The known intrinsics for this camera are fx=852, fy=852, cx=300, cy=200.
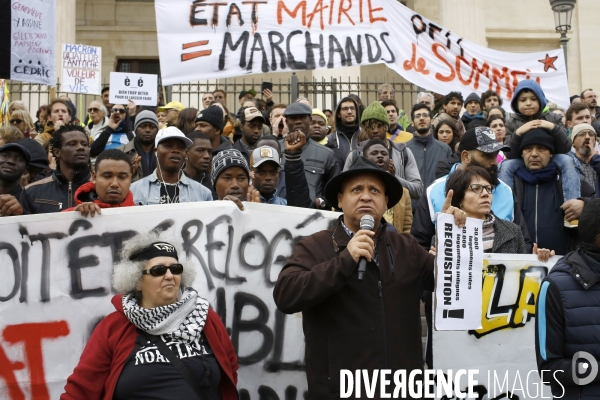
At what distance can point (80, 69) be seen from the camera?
13797mm

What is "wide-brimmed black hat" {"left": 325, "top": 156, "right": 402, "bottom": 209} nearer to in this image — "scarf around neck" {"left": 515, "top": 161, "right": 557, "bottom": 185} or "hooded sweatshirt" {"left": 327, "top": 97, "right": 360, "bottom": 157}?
"scarf around neck" {"left": 515, "top": 161, "right": 557, "bottom": 185}

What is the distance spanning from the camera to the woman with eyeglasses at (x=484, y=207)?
5680 millimetres

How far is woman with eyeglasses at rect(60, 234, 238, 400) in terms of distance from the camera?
4504 millimetres

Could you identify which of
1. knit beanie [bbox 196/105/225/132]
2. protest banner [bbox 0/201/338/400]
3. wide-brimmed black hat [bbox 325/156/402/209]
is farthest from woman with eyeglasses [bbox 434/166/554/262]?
knit beanie [bbox 196/105/225/132]

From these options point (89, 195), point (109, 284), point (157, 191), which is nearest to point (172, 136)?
point (157, 191)

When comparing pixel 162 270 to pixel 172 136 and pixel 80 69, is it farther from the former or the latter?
pixel 80 69

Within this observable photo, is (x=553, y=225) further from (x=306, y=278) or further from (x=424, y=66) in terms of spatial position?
(x=424, y=66)

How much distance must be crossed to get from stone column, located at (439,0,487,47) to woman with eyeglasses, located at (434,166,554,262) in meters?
13.7

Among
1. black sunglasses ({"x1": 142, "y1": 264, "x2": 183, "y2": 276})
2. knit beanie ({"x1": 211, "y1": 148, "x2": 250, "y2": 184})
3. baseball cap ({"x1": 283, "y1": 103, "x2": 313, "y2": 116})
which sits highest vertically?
baseball cap ({"x1": 283, "y1": 103, "x2": 313, "y2": 116})

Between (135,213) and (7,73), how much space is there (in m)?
3.34

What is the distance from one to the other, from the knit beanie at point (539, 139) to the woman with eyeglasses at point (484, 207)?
113 cm

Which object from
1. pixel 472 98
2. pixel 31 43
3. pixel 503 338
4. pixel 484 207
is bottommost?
pixel 503 338

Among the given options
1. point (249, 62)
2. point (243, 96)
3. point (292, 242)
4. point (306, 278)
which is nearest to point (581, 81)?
point (243, 96)

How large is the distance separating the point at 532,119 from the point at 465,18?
11.1 meters
